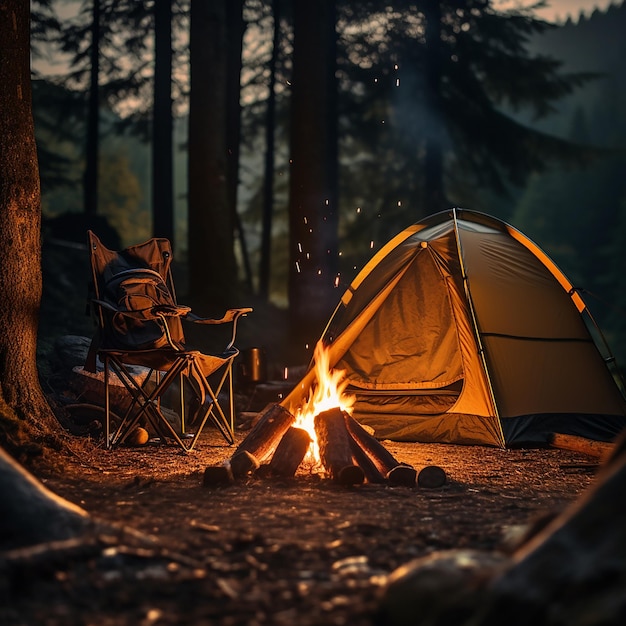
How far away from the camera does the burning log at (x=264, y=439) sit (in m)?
→ 4.67

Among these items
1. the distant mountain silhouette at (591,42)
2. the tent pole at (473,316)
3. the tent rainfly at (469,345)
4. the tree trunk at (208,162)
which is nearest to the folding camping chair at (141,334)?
the tent rainfly at (469,345)

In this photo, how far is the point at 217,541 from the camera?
315 cm

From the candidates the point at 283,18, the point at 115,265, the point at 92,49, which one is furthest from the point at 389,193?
the point at 115,265

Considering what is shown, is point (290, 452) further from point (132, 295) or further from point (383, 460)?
point (132, 295)

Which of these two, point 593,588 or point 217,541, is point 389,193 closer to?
point 217,541

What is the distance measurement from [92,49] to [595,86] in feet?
221

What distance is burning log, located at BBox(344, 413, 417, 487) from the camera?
4.52m

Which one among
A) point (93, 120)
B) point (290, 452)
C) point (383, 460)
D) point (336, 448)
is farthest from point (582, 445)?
point (93, 120)

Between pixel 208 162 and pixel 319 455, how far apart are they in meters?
5.68

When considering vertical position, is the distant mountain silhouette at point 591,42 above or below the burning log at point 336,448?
above

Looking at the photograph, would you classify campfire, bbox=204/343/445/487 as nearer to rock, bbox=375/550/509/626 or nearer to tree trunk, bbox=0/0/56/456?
tree trunk, bbox=0/0/56/456

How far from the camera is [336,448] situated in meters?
4.72

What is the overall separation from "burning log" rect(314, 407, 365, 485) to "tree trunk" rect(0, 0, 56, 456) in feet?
5.28

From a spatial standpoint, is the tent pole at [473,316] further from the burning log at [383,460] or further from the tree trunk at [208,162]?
the tree trunk at [208,162]
